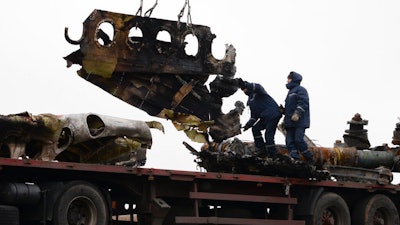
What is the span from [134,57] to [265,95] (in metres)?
2.54

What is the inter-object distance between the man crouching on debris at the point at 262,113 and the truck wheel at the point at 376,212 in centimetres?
208

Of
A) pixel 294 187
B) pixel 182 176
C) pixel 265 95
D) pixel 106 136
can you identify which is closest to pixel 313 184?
pixel 294 187

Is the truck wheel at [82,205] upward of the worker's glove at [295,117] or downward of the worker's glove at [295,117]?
downward

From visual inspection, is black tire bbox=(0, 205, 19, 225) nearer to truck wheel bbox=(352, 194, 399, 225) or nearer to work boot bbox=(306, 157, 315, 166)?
work boot bbox=(306, 157, 315, 166)

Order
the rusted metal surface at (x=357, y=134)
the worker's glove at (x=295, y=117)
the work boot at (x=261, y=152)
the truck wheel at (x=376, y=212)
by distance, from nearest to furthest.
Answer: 1. the worker's glove at (x=295, y=117)
2. the work boot at (x=261, y=152)
3. the truck wheel at (x=376, y=212)
4. the rusted metal surface at (x=357, y=134)

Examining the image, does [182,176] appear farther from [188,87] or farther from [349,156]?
[349,156]

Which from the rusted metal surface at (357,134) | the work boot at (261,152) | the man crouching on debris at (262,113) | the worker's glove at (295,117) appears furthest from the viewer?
the rusted metal surface at (357,134)

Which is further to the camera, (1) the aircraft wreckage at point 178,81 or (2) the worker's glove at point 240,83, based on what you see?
(2) the worker's glove at point 240,83

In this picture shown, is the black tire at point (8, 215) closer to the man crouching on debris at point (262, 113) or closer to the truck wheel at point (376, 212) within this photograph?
the man crouching on debris at point (262, 113)

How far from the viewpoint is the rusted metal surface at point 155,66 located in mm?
17047

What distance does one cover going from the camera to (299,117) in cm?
1781

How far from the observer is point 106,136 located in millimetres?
15383

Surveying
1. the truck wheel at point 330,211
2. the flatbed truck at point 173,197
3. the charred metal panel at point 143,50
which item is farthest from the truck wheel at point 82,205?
the truck wheel at point 330,211

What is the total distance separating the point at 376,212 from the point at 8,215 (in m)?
8.08
